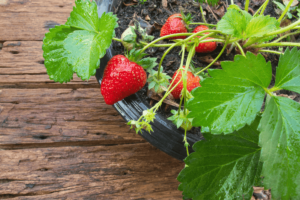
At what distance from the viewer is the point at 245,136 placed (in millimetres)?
412

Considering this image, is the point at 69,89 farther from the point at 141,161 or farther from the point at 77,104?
the point at 141,161

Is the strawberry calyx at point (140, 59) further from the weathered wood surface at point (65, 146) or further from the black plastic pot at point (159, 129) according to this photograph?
the weathered wood surface at point (65, 146)

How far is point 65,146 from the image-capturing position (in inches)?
28.4

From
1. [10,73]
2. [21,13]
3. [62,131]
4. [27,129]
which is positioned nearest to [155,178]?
[62,131]

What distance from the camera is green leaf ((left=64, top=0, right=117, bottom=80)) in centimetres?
43

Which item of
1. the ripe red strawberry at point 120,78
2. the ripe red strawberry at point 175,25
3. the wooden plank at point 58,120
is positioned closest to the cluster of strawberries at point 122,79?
the ripe red strawberry at point 120,78

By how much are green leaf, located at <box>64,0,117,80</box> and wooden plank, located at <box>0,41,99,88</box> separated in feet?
1.06

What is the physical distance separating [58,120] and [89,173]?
0.20 metres

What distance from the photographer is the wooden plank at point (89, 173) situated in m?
0.69

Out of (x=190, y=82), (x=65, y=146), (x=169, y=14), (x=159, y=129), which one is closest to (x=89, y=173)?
(x=65, y=146)

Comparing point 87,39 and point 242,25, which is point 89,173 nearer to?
point 87,39

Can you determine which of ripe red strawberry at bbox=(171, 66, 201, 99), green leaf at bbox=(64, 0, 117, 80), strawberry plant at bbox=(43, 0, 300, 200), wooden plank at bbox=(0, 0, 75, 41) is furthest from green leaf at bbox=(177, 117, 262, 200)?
wooden plank at bbox=(0, 0, 75, 41)

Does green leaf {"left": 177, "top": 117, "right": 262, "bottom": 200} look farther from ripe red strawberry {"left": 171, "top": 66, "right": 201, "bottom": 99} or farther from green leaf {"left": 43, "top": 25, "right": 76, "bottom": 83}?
Answer: green leaf {"left": 43, "top": 25, "right": 76, "bottom": 83}

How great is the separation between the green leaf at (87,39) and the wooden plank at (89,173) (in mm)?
372
